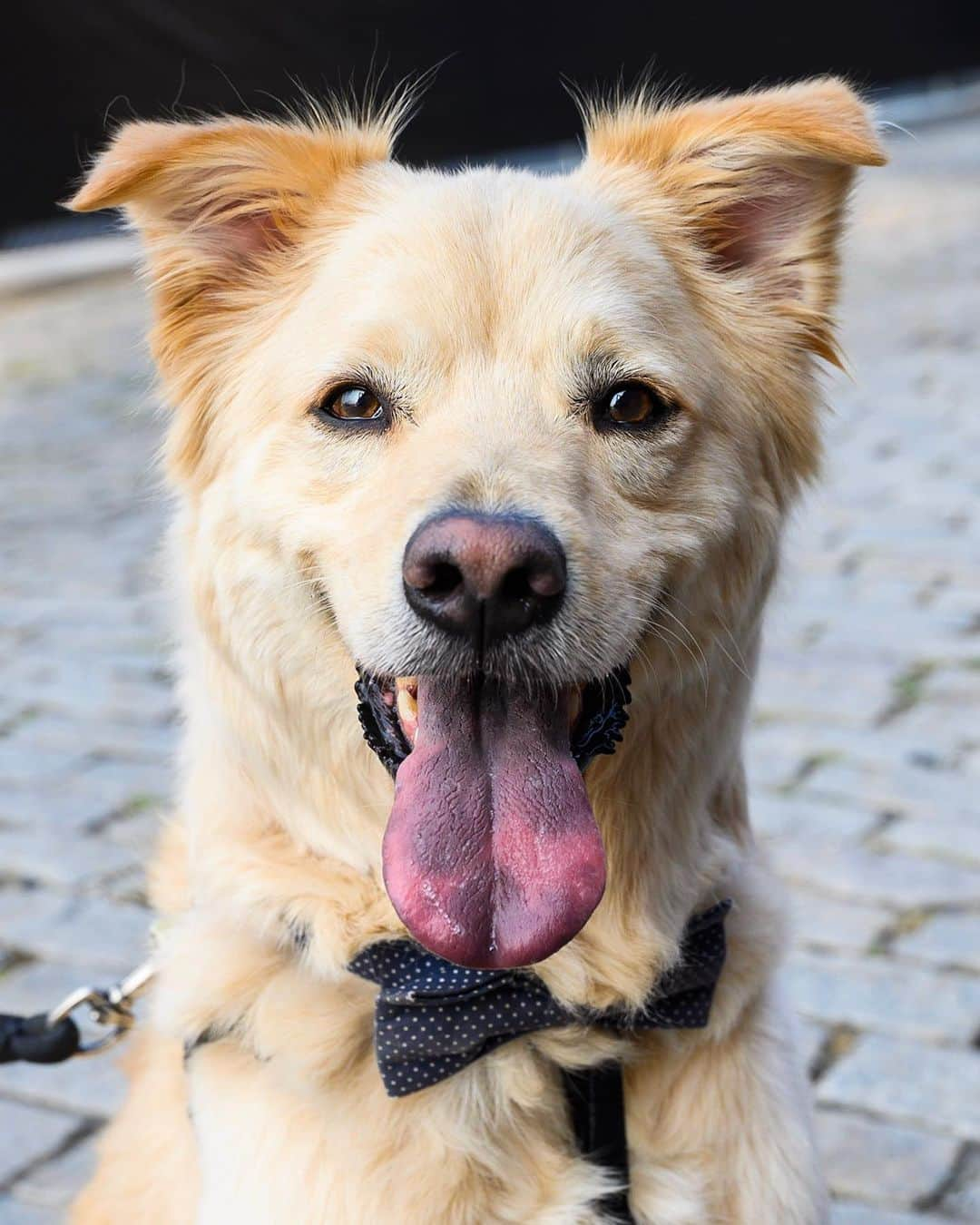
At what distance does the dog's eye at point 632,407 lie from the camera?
2686mm

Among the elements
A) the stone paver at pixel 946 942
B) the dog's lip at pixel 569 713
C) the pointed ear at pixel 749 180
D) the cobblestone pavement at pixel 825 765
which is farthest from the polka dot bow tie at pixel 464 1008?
the stone paver at pixel 946 942

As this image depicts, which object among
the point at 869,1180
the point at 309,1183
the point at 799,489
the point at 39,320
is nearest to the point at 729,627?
the point at 799,489

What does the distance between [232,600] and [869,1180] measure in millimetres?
1926

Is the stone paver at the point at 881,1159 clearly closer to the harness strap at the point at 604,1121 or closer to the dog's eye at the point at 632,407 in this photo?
the harness strap at the point at 604,1121

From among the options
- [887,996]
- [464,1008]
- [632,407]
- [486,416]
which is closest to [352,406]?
[486,416]

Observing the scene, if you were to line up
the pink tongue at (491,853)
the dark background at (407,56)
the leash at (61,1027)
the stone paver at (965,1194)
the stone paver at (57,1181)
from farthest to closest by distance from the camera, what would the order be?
1. the dark background at (407,56)
2. the stone paver at (57,1181)
3. the stone paver at (965,1194)
4. the leash at (61,1027)
5. the pink tongue at (491,853)

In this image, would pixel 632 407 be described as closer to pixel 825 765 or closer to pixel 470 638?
pixel 470 638

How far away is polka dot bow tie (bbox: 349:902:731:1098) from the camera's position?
8.30ft

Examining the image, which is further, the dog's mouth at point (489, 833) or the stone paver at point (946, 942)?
the stone paver at point (946, 942)

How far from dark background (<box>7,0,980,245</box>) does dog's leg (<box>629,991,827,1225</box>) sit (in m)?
8.71

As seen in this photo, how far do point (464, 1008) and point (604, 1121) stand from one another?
32cm

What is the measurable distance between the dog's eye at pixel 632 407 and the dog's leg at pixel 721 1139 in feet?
3.54

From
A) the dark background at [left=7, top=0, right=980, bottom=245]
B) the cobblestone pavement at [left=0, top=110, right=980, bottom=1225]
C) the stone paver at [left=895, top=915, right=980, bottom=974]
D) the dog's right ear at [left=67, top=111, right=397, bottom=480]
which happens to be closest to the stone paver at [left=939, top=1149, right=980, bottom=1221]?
the cobblestone pavement at [left=0, top=110, right=980, bottom=1225]

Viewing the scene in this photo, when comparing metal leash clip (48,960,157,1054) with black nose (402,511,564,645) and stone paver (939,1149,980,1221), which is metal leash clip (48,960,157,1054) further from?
stone paver (939,1149,980,1221)
